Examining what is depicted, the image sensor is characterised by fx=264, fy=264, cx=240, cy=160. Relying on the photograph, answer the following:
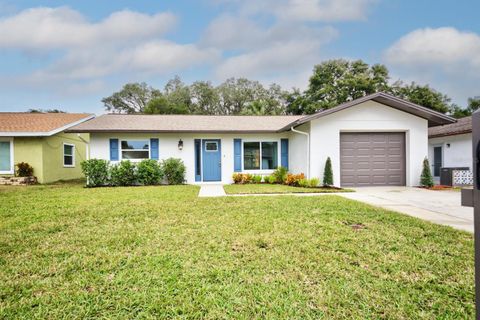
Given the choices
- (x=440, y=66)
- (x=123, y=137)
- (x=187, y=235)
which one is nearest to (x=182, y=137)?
(x=123, y=137)

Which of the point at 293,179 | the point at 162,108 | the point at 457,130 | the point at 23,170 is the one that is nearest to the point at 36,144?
the point at 23,170

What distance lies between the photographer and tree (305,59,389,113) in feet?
92.1

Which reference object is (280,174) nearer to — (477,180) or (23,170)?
(477,180)

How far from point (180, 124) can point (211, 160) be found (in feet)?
7.91

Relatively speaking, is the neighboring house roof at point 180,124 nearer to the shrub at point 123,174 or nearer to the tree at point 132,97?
the shrub at point 123,174

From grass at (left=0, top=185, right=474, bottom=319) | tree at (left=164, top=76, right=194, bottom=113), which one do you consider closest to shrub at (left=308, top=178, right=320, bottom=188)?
grass at (left=0, top=185, right=474, bottom=319)

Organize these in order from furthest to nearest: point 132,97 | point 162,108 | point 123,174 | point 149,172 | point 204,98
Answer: point 132,97 < point 204,98 < point 162,108 < point 149,172 < point 123,174

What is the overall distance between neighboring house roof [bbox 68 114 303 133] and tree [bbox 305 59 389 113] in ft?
52.2

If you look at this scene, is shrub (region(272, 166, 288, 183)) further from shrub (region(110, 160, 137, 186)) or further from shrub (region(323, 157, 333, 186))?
shrub (region(110, 160, 137, 186))

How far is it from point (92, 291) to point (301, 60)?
25.4 meters

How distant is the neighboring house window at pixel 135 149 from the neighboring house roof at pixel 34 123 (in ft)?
11.6

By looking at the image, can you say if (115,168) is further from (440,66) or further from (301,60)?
(440,66)

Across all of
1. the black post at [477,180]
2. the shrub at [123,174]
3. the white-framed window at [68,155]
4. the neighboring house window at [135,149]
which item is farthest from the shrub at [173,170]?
the black post at [477,180]

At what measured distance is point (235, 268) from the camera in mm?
2844
